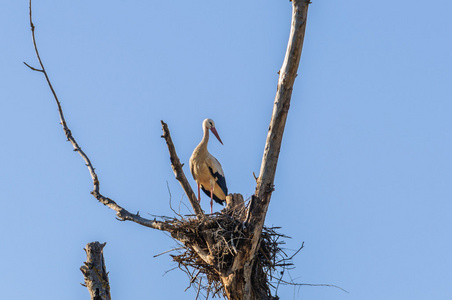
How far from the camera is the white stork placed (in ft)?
37.2

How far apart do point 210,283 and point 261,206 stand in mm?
1084

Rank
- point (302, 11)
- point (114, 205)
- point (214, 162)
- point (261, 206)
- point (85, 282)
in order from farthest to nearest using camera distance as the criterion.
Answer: point (214, 162) → point (114, 205) → point (261, 206) → point (302, 11) → point (85, 282)

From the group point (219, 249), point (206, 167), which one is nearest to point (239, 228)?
point (219, 249)

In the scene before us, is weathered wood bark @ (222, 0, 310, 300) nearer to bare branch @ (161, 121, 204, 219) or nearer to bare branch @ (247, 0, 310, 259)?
bare branch @ (247, 0, 310, 259)

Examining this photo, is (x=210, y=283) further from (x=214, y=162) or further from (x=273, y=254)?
(x=214, y=162)

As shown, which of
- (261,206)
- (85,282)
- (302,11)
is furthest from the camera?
(261,206)

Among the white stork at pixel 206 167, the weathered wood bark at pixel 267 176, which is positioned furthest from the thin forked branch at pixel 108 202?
the white stork at pixel 206 167

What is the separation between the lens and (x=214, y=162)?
11.4m

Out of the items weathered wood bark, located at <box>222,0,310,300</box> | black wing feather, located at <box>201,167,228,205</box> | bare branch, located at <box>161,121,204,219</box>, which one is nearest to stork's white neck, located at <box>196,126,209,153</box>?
black wing feather, located at <box>201,167,228,205</box>

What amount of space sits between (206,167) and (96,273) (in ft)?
19.0

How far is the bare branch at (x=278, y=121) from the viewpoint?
630 centimetres

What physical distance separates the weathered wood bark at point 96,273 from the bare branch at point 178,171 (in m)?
1.50

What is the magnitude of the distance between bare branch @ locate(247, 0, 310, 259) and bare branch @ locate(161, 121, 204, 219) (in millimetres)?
956

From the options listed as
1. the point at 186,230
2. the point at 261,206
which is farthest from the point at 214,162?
the point at 261,206
